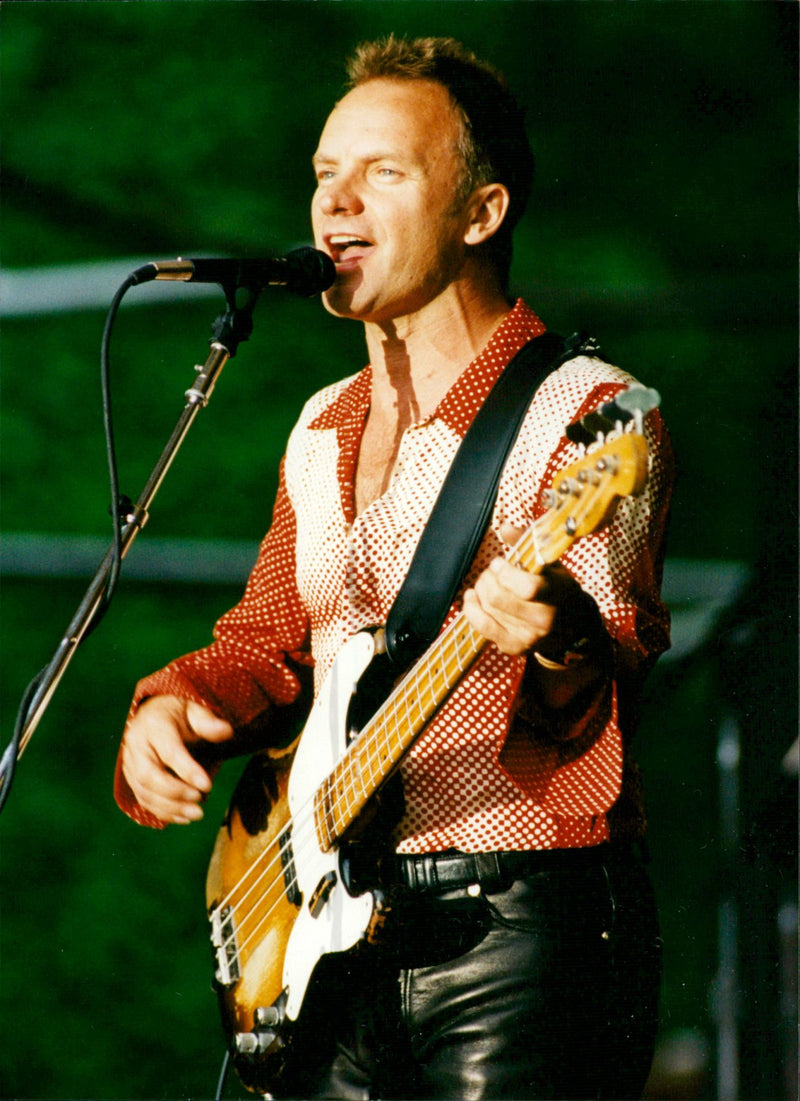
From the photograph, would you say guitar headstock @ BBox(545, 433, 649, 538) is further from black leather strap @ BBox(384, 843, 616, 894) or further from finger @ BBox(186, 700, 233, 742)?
finger @ BBox(186, 700, 233, 742)

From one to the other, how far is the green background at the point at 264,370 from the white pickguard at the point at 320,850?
2.71ft

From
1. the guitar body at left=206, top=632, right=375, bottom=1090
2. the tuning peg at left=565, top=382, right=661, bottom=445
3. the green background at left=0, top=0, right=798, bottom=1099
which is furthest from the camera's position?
the green background at left=0, top=0, right=798, bottom=1099

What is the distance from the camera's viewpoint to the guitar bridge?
1807 millimetres

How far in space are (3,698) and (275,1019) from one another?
1.17 metres

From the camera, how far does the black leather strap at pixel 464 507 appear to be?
165 centimetres

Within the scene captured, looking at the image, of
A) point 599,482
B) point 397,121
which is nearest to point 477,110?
point 397,121

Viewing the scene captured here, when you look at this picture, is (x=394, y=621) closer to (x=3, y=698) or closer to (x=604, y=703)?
(x=604, y=703)

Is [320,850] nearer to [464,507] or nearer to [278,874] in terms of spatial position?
[278,874]

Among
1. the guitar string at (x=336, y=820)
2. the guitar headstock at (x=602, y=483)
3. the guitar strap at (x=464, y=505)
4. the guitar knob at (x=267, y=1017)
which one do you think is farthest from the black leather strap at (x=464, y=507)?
the guitar knob at (x=267, y=1017)

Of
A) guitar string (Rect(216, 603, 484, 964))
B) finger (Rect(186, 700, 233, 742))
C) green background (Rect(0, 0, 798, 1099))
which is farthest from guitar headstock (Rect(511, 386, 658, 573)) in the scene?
green background (Rect(0, 0, 798, 1099))

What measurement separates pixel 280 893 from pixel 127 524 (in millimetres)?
588

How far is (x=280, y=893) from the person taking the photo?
5.70ft

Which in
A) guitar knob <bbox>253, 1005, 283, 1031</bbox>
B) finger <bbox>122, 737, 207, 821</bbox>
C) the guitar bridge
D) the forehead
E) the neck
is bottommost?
guitar knob <bbox>253, 1005, 283, 1031</bbox>

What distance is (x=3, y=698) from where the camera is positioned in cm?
257
